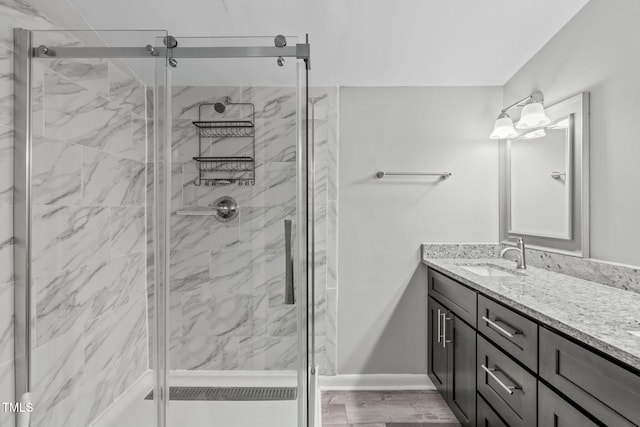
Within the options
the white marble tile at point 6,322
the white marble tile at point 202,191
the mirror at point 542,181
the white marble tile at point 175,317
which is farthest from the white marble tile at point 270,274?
the mirror at point 542,181

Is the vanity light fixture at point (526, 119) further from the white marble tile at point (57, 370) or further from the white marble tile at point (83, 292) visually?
the white marble tile at point (57, 370)

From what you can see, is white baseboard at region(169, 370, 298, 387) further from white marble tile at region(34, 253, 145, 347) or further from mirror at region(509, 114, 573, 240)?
mirror at region(509, 114, 573, 240)

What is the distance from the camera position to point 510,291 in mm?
1621

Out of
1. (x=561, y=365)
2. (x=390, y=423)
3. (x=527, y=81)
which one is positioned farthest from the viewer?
(x=527, y=81)

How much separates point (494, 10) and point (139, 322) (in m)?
A: 2.23

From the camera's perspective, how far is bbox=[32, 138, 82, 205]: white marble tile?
5.19 feet

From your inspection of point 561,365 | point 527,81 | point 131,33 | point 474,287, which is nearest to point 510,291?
point 474,287

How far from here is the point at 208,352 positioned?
161cm

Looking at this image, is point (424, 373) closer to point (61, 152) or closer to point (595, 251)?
point (595, 251)

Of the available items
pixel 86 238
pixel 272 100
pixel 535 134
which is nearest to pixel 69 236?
pixel 86 238

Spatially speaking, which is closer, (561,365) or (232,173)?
(561,365)

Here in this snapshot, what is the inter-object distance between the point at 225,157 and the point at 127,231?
0.51 m

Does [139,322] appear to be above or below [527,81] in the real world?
below

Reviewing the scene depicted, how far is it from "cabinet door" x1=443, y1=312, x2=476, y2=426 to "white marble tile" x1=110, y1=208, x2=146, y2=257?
1664 mm
